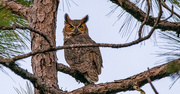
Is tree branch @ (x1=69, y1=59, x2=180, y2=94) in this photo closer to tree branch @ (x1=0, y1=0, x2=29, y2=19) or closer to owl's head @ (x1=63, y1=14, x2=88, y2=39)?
tree branch @ (x1=0, y1=0, x2=29, y2=19)

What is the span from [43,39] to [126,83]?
88 centimetres

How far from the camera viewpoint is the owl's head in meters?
4.59

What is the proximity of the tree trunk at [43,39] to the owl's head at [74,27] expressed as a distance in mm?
1556

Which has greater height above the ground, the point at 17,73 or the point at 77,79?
the point at 17,73

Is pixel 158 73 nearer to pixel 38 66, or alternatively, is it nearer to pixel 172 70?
pixel 172 70

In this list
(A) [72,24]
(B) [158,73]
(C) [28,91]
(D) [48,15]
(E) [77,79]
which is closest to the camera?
(B) [158,73]

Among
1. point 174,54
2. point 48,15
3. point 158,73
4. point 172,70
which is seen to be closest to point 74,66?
point 48,15

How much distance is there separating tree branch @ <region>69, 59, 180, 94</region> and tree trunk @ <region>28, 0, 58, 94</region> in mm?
360

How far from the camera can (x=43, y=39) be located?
2.80 metres

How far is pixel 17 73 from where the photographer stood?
2070 mm

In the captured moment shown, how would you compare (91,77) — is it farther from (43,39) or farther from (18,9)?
(18,9)

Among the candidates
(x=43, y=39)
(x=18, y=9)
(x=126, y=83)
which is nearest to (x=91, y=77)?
(x=43, y=39)

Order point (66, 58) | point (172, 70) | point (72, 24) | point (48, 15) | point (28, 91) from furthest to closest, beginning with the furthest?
point (72, 24)
point (66, 58)
point (48, 15)
point (28, 91)
point (172, 70)

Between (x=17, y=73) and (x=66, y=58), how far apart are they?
1.91m
